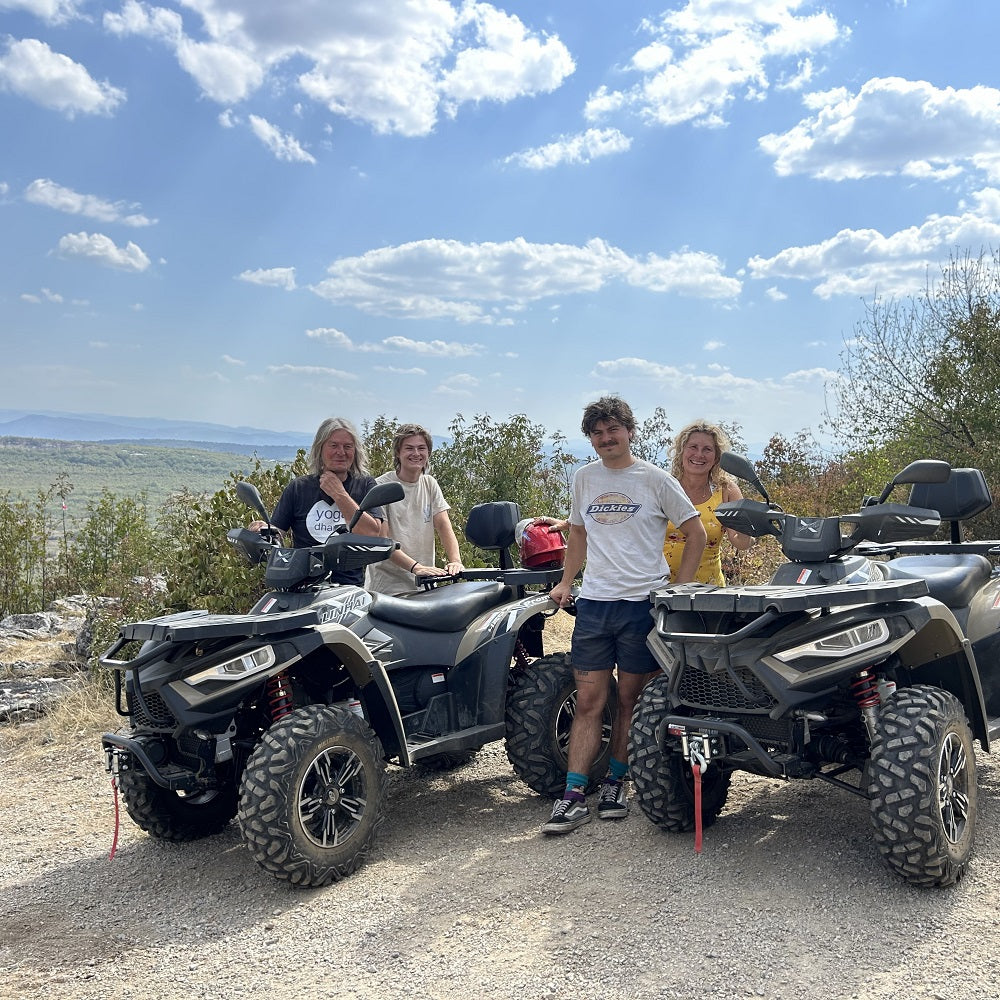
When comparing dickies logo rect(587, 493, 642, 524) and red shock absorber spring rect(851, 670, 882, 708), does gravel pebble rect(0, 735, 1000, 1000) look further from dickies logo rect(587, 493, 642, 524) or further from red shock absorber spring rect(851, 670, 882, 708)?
dickies logo rect(587, 493, 642, 524)

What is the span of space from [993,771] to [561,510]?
843cm

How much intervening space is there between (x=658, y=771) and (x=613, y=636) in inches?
34.0

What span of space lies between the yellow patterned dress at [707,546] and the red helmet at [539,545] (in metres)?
0.66

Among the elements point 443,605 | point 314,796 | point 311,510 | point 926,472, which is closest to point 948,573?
point 926,472

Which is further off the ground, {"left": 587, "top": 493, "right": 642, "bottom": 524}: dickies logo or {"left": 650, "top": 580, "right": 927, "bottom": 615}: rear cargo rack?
{"left": 587, "top": 493, "right": 642, "bottom": 524}: dickies logo

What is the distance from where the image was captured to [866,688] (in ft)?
14.2

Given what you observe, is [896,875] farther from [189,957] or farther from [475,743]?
[189,957]

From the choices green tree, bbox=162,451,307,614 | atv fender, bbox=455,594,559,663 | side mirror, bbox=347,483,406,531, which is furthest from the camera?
green tree, bbox=162,451,307,614

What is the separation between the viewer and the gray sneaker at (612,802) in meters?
5.14

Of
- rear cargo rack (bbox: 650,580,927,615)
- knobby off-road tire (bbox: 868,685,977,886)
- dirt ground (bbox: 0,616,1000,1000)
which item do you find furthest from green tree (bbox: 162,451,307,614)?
knobby off-road tire (bbox: 868,685,977,886)

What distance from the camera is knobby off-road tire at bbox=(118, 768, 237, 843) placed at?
16.5 ft

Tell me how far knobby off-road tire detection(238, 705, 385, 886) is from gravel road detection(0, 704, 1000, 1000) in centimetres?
15

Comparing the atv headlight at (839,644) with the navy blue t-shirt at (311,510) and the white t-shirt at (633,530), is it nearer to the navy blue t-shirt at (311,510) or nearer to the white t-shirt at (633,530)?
the white t-shirt at (633,530)

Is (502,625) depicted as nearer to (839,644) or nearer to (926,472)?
(839,644)
